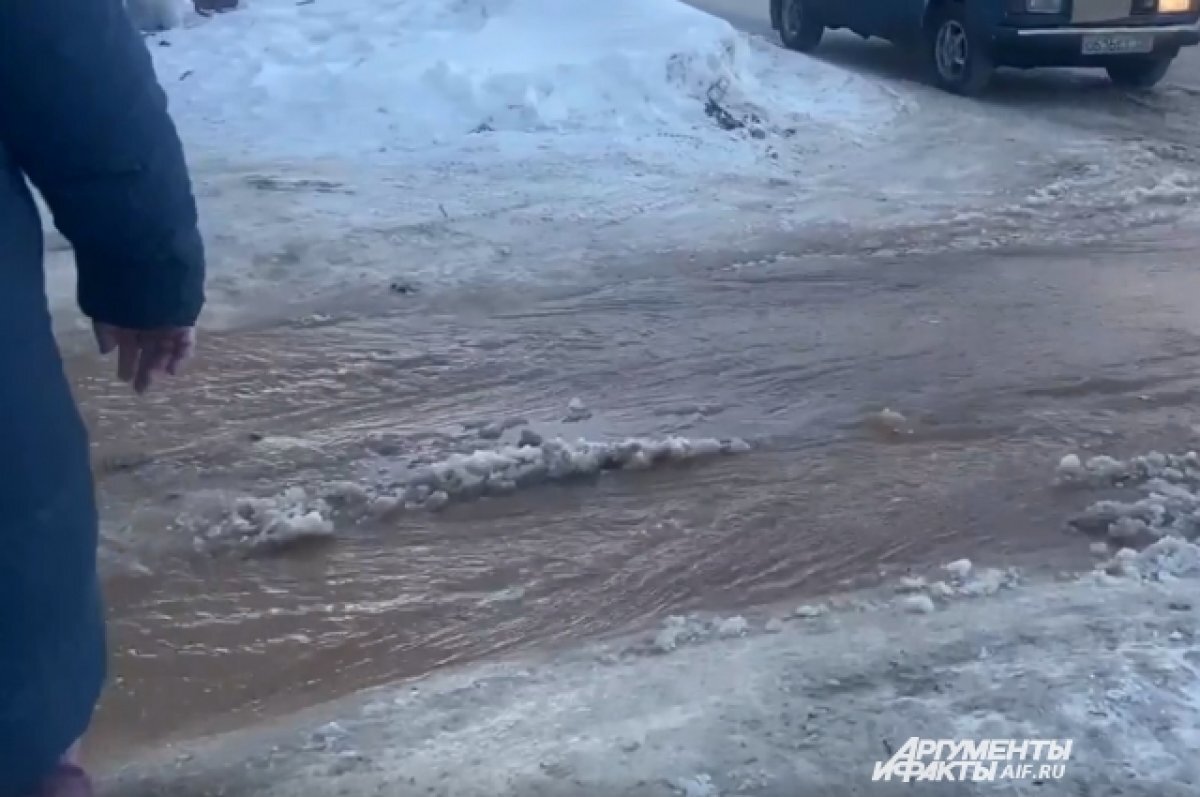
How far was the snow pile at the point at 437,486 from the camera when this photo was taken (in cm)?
441

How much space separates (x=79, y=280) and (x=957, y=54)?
404 inches

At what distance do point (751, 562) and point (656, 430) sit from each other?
0.94 m

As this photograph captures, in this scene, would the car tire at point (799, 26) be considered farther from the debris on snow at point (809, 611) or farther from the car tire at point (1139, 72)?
the debris on snow at point (809, 611)

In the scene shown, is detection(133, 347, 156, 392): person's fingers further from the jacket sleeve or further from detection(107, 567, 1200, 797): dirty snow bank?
detection(107, 567, 1200, 797): dirty snow bank

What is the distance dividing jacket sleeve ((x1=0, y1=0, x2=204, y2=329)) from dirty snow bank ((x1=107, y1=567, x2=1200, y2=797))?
4.65ft

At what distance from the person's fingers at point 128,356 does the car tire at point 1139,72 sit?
1054 centimetres

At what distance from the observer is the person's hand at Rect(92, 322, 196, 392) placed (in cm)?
230

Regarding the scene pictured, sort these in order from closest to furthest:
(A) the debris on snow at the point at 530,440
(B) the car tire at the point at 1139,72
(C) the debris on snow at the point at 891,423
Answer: (A) the debris on snow at the point at 530,440 → (C) the debris on snow at the point at 891,423 → (B) the car tire at the point at 1139,72

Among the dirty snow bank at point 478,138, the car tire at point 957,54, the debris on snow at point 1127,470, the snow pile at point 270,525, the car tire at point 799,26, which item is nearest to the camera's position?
the snow pile at point 270,525

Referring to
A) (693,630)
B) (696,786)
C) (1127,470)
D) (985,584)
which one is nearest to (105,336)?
(696,786)

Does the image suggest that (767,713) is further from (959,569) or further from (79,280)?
(79,280)

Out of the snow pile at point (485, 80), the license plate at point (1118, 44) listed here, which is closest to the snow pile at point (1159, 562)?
the snow pile at point (485, 80)

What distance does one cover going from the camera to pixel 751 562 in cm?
430

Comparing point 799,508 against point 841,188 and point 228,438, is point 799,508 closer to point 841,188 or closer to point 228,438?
point 228,438
